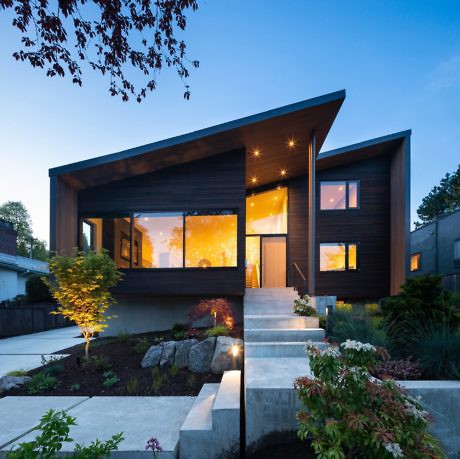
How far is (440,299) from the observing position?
4609 mm

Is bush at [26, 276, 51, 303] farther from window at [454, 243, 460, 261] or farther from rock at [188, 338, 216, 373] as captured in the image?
window at [454, 243, 460, 261]

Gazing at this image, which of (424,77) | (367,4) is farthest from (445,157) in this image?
(367,4)

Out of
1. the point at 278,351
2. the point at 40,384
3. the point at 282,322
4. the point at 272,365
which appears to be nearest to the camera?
the point at 272,365

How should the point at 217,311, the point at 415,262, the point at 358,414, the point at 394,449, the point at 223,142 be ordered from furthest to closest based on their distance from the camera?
1. the point at 415,262
2. the point at 223,142
3. the point at 217,311
4. the point at 358,414
5. the point at 394,449

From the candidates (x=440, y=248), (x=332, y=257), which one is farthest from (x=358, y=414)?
(x=440, y=248)

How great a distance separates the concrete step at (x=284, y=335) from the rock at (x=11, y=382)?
3829 mm

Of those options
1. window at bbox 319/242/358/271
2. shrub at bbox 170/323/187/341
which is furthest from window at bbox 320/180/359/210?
shrub at bbox 170/323/187/341

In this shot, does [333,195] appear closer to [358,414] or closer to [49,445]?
[358,414]

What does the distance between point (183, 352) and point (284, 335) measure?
1906mm

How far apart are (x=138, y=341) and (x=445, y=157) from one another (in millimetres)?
79416

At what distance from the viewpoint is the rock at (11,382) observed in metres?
4.81

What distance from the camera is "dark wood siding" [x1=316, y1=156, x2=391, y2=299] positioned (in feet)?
36.0

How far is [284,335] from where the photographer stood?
17.4 ft

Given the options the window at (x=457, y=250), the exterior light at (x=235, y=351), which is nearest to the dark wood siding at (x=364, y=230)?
the window at (x=457, y=250)
